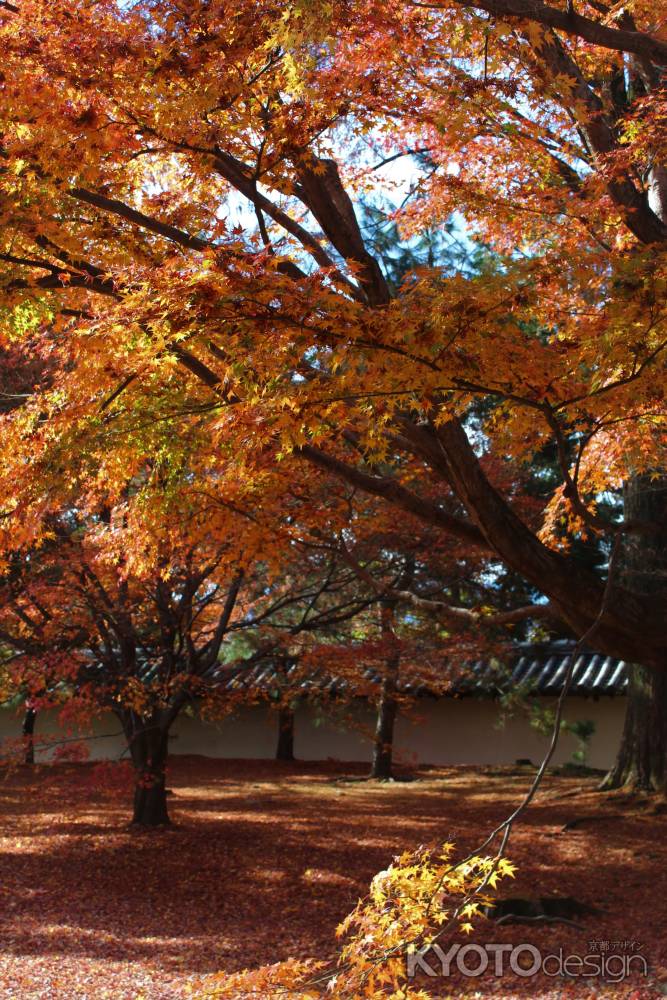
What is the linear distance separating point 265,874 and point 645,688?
202 inches

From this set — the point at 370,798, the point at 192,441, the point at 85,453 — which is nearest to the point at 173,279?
the point at 85,453

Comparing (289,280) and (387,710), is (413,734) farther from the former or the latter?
(289,280)

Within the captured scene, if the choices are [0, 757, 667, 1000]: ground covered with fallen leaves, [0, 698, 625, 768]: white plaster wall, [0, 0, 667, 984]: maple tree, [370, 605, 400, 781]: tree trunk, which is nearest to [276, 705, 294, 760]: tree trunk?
[0, 698, 625, 768]: white plaster wall

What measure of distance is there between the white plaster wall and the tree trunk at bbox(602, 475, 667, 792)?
126 inches

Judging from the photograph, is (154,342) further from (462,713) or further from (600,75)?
(462,713)

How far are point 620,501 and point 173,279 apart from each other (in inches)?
505

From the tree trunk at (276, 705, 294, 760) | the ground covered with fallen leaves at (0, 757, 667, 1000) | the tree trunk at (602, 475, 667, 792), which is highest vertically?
the tree trunk at (602, 475, 667, 792)

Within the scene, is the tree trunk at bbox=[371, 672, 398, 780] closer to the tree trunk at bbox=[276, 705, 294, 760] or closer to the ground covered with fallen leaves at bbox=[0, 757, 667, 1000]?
the ground covered with fallen leaves at bbox=[0, 757, 667, 1000]

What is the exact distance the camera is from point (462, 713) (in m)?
16.5

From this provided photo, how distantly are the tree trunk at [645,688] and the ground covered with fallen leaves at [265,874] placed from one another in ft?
1.51

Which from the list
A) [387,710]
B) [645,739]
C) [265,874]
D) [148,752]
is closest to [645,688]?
[645,739]

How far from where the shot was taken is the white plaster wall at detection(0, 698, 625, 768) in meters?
15.3

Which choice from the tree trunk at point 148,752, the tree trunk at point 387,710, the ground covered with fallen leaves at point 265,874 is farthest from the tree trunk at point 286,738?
the tree trunk at point 148,752

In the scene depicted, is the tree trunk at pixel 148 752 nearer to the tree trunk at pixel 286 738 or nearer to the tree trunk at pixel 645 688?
the tree trunk at pixel 645 688
